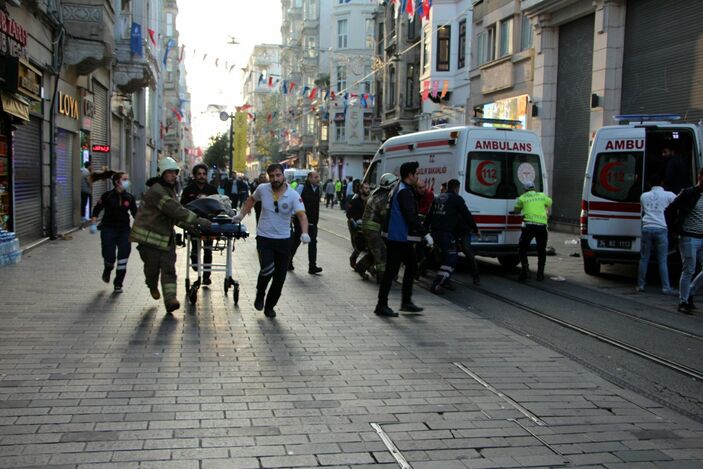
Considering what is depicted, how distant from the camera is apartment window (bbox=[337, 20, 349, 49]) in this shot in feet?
209

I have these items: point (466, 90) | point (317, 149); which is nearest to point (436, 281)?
point (466, 90)

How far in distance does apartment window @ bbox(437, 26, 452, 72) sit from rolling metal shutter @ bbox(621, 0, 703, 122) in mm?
15073

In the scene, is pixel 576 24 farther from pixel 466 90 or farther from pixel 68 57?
pixel 68 57

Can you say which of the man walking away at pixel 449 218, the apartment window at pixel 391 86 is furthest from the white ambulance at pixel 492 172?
the apartment window at pixel 391 86

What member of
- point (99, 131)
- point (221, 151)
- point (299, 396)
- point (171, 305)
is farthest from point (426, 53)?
point (221, 151)

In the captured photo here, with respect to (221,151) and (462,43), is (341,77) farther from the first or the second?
(462,43)

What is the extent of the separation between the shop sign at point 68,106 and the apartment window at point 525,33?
589 inches

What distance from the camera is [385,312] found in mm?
8656

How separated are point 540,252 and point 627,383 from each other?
6794 mm

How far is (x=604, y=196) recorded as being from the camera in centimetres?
1280

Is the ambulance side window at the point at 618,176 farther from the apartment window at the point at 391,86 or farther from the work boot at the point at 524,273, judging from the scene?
the apartment window at the point at 391,86

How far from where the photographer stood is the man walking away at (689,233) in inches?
377

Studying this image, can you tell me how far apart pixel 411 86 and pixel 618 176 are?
1178 inches

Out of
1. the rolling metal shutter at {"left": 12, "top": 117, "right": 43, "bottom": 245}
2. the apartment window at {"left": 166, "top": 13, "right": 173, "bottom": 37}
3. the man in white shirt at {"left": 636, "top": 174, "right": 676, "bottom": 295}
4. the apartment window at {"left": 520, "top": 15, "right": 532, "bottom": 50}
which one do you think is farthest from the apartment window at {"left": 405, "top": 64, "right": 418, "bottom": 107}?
the apartment window at {"left": 166, "top": 13, "right": 173, "bottom": 37}
